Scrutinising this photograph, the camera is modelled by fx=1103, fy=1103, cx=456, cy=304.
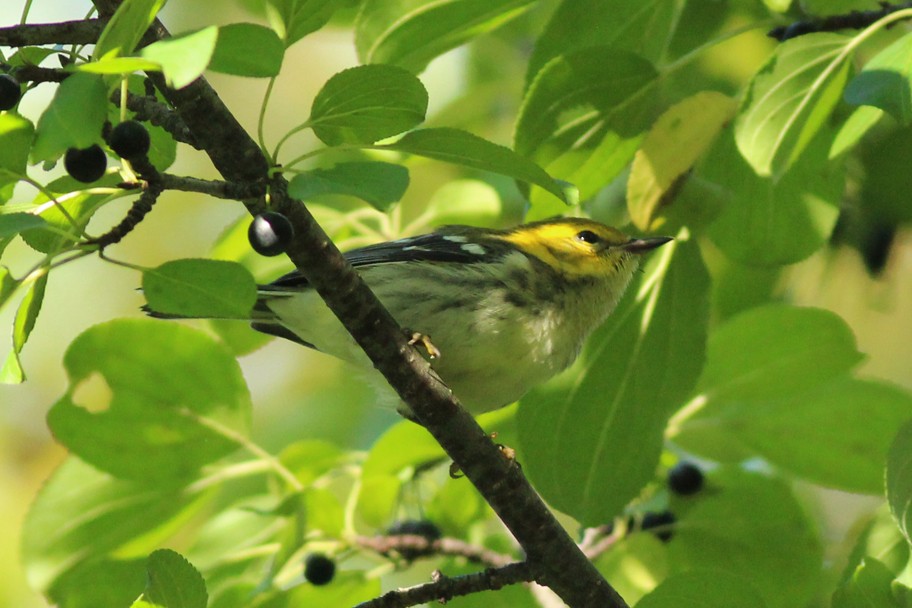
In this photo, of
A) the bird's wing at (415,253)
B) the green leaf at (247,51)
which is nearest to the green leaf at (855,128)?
the bird's wing at (415,253)

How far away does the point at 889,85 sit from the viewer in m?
2.06

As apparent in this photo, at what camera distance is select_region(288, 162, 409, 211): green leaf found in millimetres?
1664

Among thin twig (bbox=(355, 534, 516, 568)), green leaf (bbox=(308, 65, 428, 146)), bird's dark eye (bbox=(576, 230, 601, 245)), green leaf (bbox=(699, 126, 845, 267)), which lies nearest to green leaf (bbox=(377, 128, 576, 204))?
green leaf (bbox=(308, 65, 428, 146))

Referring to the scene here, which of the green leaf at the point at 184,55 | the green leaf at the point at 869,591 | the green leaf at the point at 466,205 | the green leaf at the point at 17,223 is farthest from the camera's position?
the green leaf at the point at 466,205

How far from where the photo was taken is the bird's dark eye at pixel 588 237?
336cm

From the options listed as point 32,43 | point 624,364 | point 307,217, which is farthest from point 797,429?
point 32,43

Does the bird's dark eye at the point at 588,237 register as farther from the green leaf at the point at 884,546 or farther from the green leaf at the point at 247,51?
the green leaf at the point at 247,51

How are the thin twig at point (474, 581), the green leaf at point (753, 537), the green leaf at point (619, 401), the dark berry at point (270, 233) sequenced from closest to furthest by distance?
1. the dark berry at point (270, 233)
2. the thin twig at point (474, 581)
3. the green leaf at point (619, 401)
4. the green leaf at point (753, 537)

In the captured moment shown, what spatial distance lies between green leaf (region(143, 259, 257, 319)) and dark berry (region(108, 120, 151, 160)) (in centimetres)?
20

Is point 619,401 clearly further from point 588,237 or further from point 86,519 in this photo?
point 86,519

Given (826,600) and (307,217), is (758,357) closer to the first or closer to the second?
(826,600)

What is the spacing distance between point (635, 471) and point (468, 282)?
0.66 m

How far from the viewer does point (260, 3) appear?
10.9 ft

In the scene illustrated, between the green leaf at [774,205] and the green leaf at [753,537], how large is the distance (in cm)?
75
